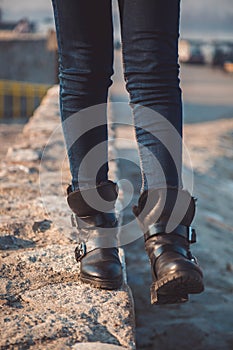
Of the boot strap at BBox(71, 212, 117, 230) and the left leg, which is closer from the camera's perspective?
the left leg

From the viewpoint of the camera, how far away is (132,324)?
1480 mm

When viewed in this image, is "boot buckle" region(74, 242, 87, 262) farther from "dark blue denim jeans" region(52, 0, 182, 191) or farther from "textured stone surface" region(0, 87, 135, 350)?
"dark blue denim jeans" region(52, 0, 182, 191)

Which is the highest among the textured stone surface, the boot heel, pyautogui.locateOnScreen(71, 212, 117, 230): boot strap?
pyautogui.locateOnScreen(71, 212, 117, 230): boot strap

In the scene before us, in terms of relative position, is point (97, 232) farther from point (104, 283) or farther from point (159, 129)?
point (159, 129)

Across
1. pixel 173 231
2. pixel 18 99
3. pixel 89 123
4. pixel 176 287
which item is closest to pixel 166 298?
pixel 176 287

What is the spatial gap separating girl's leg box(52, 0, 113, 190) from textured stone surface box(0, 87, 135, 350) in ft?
0.84

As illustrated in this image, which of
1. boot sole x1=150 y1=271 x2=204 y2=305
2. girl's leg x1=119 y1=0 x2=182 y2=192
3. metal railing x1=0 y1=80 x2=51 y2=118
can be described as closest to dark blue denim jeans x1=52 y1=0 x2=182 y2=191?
girl's leg x1=119 y1=0 x2=182 y2=192

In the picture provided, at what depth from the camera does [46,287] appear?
5.35 feet

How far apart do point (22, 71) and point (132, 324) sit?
13424 mm

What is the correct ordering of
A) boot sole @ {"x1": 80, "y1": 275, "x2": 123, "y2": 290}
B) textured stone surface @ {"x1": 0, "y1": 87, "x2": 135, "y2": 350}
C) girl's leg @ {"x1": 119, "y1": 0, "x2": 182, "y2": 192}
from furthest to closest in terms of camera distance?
1. boot sole @ {"x1": 80, "y1": 275, "x2": 123, "y2": 290}
2. girl's leg @ {"x1": 119, "y1": 0, "x2": 182, "y2": 192}
3. textured stone surface @ {"x1": 0, "y1": 87, "x2": 135, "y2": 350}

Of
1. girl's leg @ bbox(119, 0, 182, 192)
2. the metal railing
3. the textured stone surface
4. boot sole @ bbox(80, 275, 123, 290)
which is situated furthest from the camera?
the metal railing

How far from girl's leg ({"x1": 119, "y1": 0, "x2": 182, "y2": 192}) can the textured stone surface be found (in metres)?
0.32

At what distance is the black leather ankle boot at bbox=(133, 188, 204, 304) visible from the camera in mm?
1427

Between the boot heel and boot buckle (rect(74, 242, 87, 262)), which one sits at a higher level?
the boot heel
